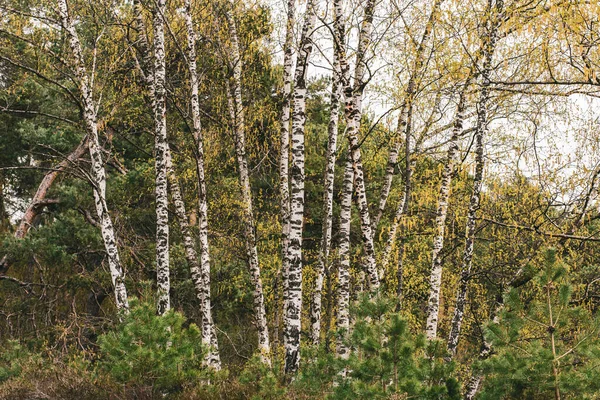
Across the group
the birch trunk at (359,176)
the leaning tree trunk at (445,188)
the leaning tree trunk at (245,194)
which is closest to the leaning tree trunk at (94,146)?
the leaning tree trunk at (245,194)

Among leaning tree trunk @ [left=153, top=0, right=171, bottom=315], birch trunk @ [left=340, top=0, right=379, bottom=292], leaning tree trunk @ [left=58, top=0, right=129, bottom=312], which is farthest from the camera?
leaning tree trunk @ [left=153, top=0, right=171, bottom=315]

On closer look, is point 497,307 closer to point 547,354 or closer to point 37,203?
point 547,354

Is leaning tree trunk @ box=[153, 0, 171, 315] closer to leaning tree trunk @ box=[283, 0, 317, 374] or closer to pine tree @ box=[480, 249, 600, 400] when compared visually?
leaning tree trunk @ box=[283, 0, 317, 374]

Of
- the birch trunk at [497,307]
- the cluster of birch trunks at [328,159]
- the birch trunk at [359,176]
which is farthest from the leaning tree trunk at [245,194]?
the birch trunk at [497,307]

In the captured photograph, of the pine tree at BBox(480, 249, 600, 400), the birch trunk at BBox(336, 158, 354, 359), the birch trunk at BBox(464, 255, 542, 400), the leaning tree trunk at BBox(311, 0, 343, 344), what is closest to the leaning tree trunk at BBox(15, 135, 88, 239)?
the leaning tree trunk at BBox(311, 0, 343, 344)

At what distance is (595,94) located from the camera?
582cm

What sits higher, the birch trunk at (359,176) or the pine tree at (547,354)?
the birch trunk at (359,176)

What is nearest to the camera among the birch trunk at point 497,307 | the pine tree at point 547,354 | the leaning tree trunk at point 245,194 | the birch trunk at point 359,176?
the pine tree at point 547,354

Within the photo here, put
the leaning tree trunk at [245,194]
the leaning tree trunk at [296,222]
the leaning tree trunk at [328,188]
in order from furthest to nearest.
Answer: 1. the leaning tree trunk at [245,194]
2. the leaning tree trunk at [328,188]
3. the leaning tree trunk at [296,222]

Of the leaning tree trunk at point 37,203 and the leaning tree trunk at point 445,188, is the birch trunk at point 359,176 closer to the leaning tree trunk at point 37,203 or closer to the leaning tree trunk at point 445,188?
the leaning tree trunk at point 445,188

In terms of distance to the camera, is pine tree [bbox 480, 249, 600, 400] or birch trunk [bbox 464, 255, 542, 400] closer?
pine tree [bbox 480, 249, 600, 400]

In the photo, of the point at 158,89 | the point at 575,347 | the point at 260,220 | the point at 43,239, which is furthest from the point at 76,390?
the point at 260,220

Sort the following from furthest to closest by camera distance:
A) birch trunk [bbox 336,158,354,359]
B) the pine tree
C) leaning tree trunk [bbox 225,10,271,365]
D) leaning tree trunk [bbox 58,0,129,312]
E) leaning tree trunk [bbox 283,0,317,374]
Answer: leaning tree trunk [bbox 225,10,271,365]
birch trunk [bbox 336,158,354,359]
leaning tree trunk [bbox 58,0,129,312]
leaning tree trunk [bbox 283,0,317,374]
the pine tree

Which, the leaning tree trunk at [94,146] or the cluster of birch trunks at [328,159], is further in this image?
the leaning tree trunk at [94,146]
